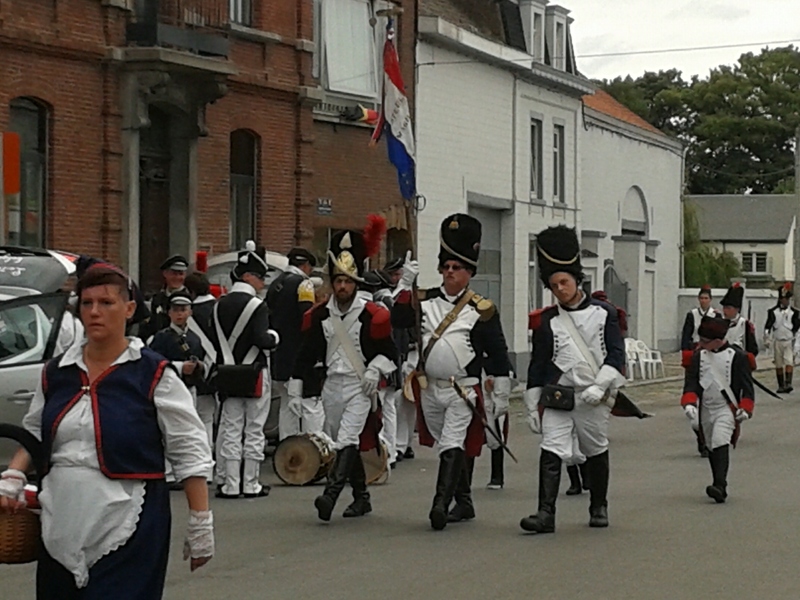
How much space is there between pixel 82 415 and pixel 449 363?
614 centimetres

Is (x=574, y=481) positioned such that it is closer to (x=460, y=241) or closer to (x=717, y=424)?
(x=717, y=424)

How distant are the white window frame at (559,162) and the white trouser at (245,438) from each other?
80.0 feet

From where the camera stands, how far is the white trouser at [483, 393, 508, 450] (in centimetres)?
1242

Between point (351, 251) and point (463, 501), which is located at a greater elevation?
point (351, 251)

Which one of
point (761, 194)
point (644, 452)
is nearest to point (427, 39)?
point (644, 452)

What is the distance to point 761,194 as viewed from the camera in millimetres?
98188

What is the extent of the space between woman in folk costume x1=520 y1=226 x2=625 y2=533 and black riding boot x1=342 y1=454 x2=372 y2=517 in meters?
1.39

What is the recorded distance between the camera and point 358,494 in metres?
12.3

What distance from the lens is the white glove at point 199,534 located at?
5.71m

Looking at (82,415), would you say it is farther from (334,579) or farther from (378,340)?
(378,340)

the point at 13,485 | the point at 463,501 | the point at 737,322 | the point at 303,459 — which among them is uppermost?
the point at 737,322

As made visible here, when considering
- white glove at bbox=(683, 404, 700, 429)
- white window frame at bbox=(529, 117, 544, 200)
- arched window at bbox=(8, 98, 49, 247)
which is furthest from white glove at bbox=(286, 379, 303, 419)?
white window frame at bbox=(529, 117, 544, 200)

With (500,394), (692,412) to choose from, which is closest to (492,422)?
(500,394)

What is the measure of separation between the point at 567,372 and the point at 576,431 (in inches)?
17.4
